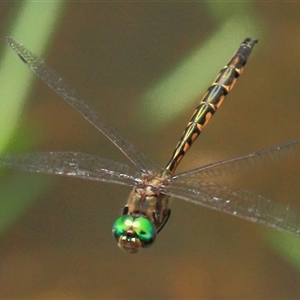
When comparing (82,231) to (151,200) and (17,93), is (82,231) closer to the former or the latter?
(151,200)

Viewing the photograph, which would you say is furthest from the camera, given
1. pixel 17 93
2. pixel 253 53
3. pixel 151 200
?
pixel 253 53

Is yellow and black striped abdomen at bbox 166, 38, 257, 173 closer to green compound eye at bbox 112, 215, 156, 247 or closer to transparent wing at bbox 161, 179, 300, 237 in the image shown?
transparent wing at bbox 161, 179, 300, 237

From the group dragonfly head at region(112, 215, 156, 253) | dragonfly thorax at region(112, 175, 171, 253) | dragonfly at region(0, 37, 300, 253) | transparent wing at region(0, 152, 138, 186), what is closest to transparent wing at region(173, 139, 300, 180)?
dragonfly at region(0, 37, 300, 253)

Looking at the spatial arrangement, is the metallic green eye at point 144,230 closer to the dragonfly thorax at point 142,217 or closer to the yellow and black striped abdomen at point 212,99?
the dragonfly thorax at point 142,217

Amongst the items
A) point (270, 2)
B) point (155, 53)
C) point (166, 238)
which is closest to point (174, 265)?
point (166, 238)

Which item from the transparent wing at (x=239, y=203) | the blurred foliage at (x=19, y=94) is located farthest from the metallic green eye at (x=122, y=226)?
the blurred foliage at (x=19, y=94)

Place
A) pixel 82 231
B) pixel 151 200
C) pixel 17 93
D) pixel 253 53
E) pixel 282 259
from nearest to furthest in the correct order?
pixel 151 200
pixel 282 259
pixel 82 231
pixel 17 93
pixel 253 53
